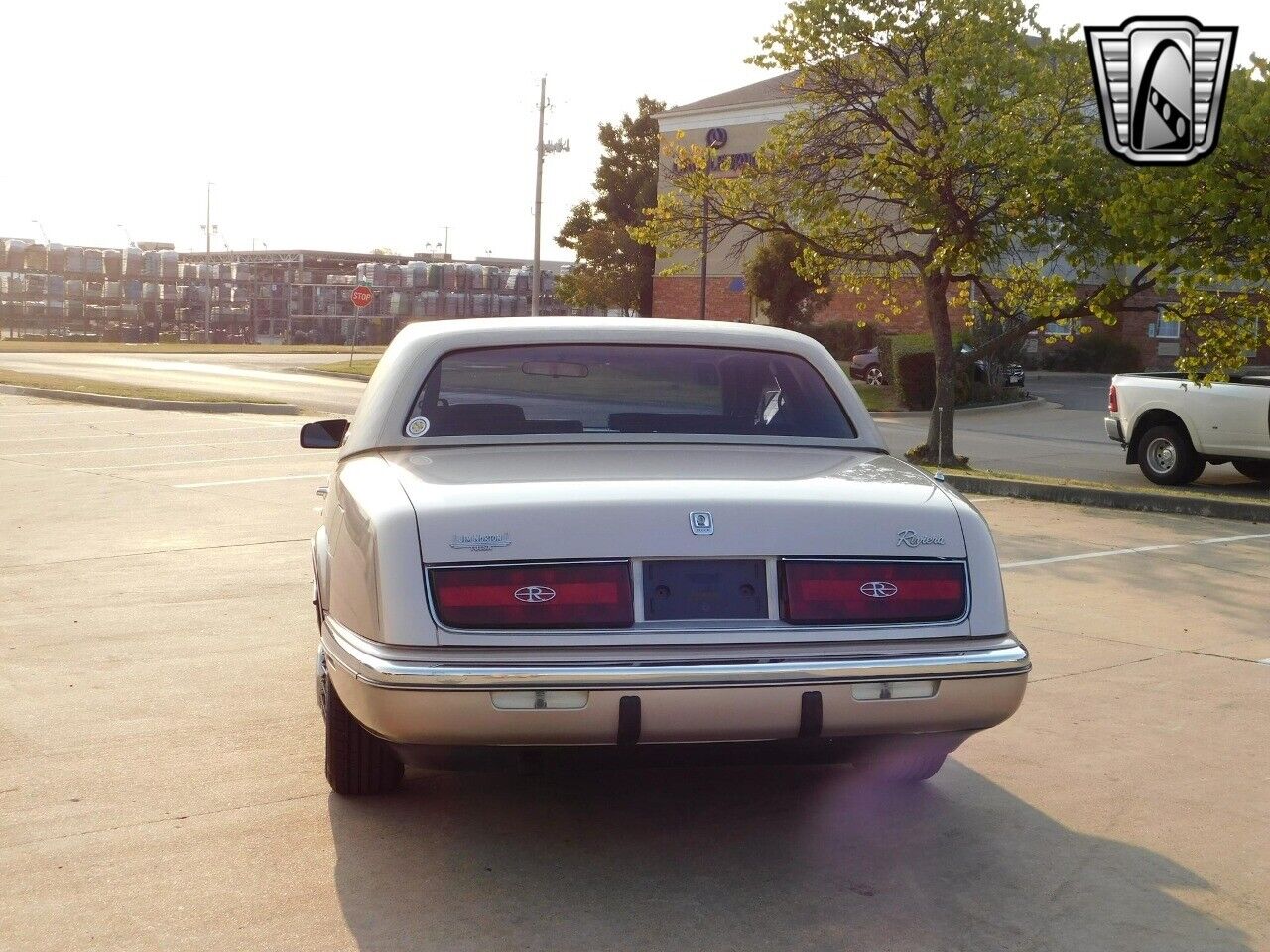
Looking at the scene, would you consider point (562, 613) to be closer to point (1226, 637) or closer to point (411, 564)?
point (411, 564)

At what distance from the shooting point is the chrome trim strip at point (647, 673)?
3.73 m

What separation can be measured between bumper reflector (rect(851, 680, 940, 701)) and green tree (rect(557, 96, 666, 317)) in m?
50.9

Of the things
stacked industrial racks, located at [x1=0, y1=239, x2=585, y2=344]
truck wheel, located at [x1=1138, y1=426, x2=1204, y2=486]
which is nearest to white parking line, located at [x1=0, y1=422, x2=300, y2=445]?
truck wheel, located at [x1=1138, y1=426, x2=1204, y2=486]

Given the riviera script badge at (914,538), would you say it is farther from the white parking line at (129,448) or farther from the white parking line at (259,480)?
the white parking line at (129,448)

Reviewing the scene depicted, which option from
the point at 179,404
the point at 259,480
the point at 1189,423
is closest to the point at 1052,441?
the point at 1189,423

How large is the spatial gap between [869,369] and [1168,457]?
66.2ft

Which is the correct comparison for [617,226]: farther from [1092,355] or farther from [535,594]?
[535,594]

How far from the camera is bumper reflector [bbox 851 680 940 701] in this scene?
12.7 feet

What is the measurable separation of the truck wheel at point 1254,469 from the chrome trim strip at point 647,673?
13.4m

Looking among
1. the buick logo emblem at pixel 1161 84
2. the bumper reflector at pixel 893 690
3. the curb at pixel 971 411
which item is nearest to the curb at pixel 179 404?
the curb at pixel 971 411

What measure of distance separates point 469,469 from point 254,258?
8922cm

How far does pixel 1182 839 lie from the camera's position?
14.5 feet

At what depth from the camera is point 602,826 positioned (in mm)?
4453

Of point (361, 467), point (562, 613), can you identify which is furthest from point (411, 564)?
point (361, 467)
